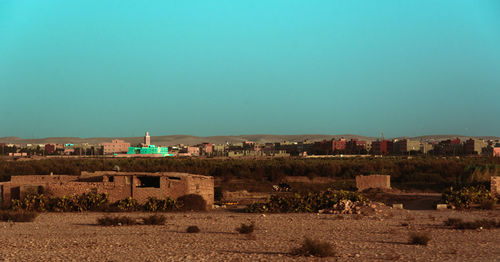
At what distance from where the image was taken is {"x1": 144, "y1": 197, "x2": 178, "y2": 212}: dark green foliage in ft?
80.2

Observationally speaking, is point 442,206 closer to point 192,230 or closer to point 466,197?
point 466,197

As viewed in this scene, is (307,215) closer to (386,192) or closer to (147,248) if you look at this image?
(147,248)

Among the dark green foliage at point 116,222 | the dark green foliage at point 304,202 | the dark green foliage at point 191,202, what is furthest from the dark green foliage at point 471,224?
the dark green foliage at point 191,202

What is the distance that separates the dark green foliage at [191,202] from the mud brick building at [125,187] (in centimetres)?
21

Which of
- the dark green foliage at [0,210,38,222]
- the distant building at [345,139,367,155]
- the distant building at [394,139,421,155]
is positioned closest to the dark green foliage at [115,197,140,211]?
the dark green foliage at [0,210,38,222]

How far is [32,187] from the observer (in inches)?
1001

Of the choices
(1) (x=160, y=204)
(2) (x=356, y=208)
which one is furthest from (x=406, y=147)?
(1) (x=160, y=204)

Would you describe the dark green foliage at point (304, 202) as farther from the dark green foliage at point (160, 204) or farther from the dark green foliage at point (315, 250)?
the dark green foliage at point (315, 250)

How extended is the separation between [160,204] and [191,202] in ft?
4.12

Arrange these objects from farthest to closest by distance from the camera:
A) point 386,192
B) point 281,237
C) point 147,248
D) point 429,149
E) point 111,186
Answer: point 429,149 < point 386,192 < point 111,186 < point 281,237 < point 147,248

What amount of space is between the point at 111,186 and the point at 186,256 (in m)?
12.5

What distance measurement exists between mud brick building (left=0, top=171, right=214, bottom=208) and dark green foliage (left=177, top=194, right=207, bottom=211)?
208 mm

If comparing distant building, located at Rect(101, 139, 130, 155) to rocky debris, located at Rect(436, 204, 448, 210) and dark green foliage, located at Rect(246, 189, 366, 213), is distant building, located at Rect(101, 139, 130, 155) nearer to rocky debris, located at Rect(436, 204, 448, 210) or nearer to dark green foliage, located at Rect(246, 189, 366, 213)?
dark green foliage, located at Rect(246, 189, 366, 213)

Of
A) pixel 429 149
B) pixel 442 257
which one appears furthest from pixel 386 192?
pixel 429 149
